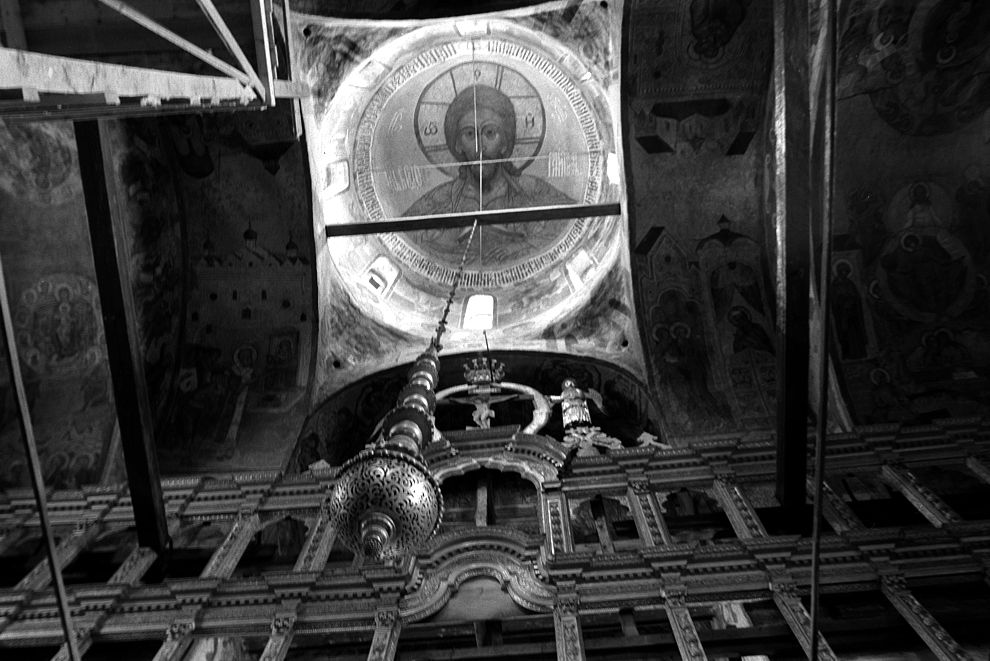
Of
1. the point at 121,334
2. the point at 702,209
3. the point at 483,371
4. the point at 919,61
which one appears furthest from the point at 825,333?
the point at 702,209

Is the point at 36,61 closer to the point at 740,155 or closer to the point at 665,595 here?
the point at 665,595

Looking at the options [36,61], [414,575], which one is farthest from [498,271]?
[36,61]

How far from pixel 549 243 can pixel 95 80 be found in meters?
13.1

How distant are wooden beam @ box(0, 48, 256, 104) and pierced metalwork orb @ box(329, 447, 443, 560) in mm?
2493

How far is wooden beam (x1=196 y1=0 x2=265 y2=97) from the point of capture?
5.17 meters

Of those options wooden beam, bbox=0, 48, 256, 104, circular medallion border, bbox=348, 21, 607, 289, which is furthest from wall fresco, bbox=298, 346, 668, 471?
wooden beam, bbox=0, 48, 256, 104

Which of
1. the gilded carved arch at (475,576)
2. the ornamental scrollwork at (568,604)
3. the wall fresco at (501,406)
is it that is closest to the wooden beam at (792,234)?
the ornamental scrollwork at (568,604)

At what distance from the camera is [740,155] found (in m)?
12.8

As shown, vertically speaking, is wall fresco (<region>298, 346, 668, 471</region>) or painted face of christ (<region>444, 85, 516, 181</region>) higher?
painted face of christ (<region>444, 85, 516, 181</region>)

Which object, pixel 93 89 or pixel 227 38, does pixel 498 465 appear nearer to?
pixel 227 38

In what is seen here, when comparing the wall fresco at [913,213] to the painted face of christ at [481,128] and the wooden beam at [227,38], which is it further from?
the wooden beam at [227,38]

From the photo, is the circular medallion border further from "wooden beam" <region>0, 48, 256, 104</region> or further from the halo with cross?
"wooden beam" <region>0, 48, 256, 104</region>

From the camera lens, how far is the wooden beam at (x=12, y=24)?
19.2ft

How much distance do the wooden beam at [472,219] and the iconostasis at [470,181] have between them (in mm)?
32
